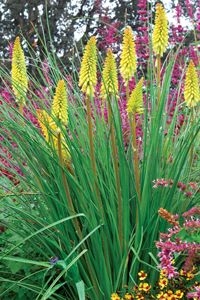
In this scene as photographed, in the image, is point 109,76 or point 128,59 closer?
point 109,76

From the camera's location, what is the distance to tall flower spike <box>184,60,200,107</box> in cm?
257

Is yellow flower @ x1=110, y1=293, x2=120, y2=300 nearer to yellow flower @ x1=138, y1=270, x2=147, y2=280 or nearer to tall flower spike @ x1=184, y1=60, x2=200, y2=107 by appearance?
yellow flower @ x1=138, y1=270, x2=147, y2=280

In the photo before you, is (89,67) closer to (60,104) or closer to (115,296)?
(60,104)

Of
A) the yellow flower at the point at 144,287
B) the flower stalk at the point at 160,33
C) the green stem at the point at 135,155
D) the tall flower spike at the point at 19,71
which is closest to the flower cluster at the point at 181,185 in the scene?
the green stem at the point at 135,155

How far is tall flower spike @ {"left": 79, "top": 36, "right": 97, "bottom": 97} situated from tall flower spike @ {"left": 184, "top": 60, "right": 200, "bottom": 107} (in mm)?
448

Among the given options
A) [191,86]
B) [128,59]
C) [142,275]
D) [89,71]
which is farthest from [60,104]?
[142,275]

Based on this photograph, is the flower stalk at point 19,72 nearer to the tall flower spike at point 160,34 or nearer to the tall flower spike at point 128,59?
the tall flower spike at point 128,59

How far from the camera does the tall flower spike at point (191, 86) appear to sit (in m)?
2.57

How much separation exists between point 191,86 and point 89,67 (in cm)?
51

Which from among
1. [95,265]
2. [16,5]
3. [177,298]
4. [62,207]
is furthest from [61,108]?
[16,5]

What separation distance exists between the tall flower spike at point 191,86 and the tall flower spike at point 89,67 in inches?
17.7

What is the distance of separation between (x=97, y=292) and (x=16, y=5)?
13242 millimetres

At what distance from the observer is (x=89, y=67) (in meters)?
2.34

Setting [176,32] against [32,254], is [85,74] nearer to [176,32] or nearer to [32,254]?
[32,254]
